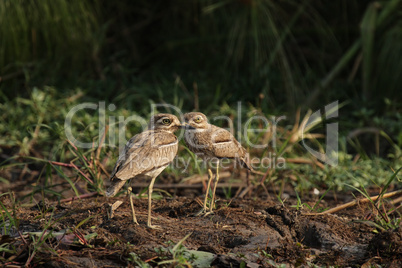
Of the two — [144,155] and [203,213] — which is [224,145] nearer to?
[203,213]

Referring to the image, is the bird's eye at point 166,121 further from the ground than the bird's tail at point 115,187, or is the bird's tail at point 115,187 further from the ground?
the bird's eye at point 166,121

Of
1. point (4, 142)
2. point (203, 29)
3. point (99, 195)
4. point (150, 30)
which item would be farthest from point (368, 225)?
point (150, 30)

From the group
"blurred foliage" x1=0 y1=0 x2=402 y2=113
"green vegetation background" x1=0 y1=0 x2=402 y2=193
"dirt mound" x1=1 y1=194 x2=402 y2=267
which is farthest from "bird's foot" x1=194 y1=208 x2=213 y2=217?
"blurred foliage" x1=0 y1=0 x2=402 y2=113

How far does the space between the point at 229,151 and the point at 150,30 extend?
486 centimetres

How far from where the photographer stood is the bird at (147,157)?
11.4 feet

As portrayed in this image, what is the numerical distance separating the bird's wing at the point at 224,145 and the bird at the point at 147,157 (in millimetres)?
342

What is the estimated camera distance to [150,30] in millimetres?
8500

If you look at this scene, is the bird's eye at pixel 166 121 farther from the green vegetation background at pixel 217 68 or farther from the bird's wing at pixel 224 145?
the green vegetation background at pixel 217 68

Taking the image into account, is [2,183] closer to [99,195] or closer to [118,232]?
[99,195]

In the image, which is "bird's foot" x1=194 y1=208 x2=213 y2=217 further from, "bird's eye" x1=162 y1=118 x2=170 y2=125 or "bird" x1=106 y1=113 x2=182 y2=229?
"bird's eye" x1=162 y1=118 x2=170 y2=125


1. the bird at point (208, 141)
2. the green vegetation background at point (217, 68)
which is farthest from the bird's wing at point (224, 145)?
the green vegetation background at point (217, 68)

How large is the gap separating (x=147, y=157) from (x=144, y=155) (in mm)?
33

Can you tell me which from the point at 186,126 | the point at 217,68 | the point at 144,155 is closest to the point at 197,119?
the point at 186,126

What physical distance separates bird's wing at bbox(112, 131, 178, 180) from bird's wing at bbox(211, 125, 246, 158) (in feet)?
1.17
